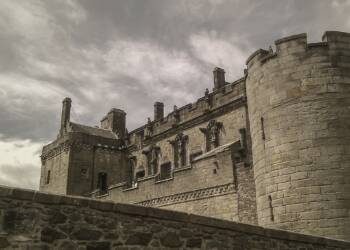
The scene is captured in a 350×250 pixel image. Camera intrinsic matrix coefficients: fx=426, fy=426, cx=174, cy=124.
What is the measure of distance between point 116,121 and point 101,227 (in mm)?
29701

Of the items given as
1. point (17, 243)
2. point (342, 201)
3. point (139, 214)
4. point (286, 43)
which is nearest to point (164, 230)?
point (139, 214)

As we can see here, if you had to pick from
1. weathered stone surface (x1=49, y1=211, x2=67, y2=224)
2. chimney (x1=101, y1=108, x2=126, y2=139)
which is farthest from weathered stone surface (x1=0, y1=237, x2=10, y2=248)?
chimney (x1=101, y1=108, x2=126, y2=139)

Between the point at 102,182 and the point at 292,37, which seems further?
the point at 102,182

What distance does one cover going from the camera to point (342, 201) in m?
11.8

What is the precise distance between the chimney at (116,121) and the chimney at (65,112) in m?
3.23

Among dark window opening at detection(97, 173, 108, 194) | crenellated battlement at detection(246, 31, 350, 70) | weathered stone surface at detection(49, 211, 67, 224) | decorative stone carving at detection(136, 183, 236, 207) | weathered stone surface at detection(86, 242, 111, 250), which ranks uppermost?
crenellated battlement at detection(246, 31, 350, 70)

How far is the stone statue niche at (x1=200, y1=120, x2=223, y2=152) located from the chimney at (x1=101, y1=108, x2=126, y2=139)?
450 inches

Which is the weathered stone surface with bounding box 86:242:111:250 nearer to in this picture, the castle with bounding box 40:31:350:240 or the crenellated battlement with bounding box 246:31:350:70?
the castle with bounding box 40:31:350:240

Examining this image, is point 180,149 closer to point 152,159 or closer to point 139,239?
point 152,159

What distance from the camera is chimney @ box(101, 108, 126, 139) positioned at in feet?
114

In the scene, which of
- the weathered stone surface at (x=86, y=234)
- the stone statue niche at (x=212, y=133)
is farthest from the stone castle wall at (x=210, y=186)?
the weathered stone surface at (x=86, y=234)

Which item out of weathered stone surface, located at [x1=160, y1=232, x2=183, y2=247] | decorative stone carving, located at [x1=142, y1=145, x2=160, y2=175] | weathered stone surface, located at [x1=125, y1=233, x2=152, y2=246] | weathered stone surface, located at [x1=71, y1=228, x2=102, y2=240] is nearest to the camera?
weathered stone surface, located at [x1=71, y1=228, x2=102, y2=240]

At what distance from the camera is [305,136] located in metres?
12.5

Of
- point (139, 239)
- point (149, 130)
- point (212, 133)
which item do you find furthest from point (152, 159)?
point (139, 239)
